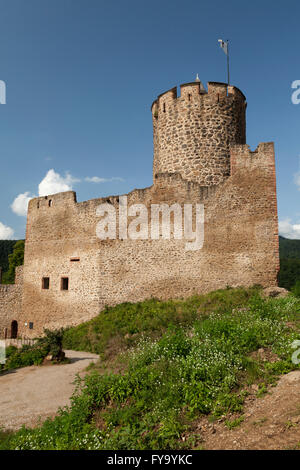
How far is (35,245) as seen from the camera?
55.9ft

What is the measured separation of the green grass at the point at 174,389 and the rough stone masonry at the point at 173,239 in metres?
4.26

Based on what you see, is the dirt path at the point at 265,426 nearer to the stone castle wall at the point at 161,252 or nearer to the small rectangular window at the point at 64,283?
the stone castle wall at the point at 161,252

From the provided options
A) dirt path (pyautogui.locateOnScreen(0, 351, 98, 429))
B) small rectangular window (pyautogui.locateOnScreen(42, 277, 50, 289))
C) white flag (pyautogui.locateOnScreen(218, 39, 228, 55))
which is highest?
white flag (pyautogui.locateOnScreen(218, 39, 228, 55))

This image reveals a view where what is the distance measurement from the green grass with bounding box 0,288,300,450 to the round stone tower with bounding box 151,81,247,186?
807 centimetres

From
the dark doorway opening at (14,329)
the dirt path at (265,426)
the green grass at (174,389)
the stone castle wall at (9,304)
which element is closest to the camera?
the dirt path at (265,426)

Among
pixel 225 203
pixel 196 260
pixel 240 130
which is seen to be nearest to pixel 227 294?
pixel 196 260

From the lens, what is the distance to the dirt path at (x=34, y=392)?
595cm

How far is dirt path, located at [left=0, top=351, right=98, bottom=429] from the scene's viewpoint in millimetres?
5945

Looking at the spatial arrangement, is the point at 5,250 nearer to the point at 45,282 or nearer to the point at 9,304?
the point at 9,304

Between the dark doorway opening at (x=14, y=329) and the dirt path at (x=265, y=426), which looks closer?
the dirt path at (x=265, y=426)

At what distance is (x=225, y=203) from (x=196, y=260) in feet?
8.45

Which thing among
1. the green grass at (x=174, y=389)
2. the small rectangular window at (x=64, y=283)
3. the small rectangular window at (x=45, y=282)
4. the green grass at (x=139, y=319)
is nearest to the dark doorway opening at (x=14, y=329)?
the small rectangular window at (x=45, y=282)

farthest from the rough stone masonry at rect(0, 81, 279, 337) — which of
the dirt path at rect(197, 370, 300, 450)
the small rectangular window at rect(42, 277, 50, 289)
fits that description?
the dirt path at rect(197, 370, 300, 450)

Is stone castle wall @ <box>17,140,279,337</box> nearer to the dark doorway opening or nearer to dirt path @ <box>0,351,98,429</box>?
the dark doorway opening
